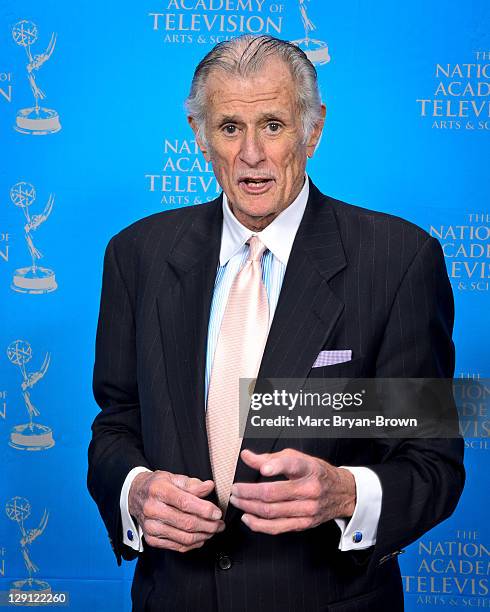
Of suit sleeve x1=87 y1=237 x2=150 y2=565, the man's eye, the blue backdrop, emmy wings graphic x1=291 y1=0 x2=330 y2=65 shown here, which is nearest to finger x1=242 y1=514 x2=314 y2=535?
suit sleeve x1=87 y1=237 x2=150 y2=565

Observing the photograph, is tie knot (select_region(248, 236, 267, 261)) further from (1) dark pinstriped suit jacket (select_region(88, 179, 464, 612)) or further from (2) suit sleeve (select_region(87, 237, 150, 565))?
(2) suit sleeve (select_region(87, 237, 150, 565))

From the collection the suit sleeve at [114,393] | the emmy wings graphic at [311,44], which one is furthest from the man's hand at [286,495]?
the emmy wings graphic at [311,44]

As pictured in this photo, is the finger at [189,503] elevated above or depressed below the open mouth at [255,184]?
below

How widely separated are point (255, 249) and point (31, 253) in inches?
60.4

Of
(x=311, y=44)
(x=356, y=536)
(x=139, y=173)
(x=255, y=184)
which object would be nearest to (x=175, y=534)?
(x=356, y=536)

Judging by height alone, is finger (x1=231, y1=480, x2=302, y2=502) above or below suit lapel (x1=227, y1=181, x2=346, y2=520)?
below

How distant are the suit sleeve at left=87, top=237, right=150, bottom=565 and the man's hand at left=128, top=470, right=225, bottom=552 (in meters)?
0.21

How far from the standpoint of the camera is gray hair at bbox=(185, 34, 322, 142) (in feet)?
5.68

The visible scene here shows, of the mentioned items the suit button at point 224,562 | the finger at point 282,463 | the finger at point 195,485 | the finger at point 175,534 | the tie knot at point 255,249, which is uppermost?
the tie knot at point 255,249

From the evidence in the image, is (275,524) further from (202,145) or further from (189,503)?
(202,145)

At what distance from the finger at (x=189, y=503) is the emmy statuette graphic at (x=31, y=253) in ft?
5.80

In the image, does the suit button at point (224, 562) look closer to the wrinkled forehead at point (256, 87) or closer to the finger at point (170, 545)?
the finger at point (170, 545)

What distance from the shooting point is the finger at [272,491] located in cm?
140

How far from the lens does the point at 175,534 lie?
1499 mm
